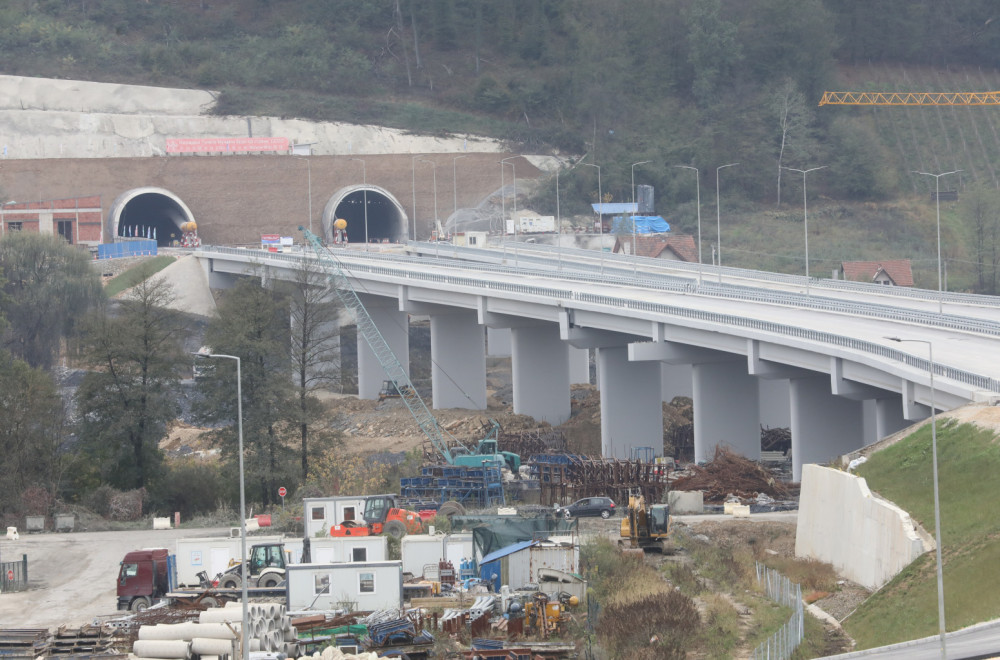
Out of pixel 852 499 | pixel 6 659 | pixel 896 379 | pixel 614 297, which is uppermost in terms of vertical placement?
pixel 614 297

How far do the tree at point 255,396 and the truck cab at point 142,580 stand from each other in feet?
66.8

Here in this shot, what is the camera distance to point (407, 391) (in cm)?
9306

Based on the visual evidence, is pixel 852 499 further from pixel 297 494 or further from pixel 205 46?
pixel 205 46

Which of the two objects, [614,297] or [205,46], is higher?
[205,46]

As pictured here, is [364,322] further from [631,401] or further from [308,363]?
[631,401]

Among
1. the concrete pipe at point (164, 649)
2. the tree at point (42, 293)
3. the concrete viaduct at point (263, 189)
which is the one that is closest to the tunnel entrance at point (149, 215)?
the concrete viaduct at point (263, 189)

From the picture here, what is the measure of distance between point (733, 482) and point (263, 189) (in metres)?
78.6

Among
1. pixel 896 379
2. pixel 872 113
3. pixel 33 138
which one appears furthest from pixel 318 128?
pixel 896 379

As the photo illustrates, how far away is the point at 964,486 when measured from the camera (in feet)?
117

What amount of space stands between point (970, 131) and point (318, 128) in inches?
2350

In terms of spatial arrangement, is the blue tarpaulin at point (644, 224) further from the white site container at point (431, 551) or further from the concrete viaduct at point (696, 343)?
the white site container at point (431, 551)

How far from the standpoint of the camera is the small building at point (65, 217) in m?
114

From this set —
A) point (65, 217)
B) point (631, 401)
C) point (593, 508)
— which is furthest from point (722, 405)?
point (65, 217)

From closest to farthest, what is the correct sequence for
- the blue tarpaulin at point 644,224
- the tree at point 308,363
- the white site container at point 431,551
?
1. the white site container at point 431,551
2. the tree at point 308,363
3. the blue tarpaulin at point 644,224
